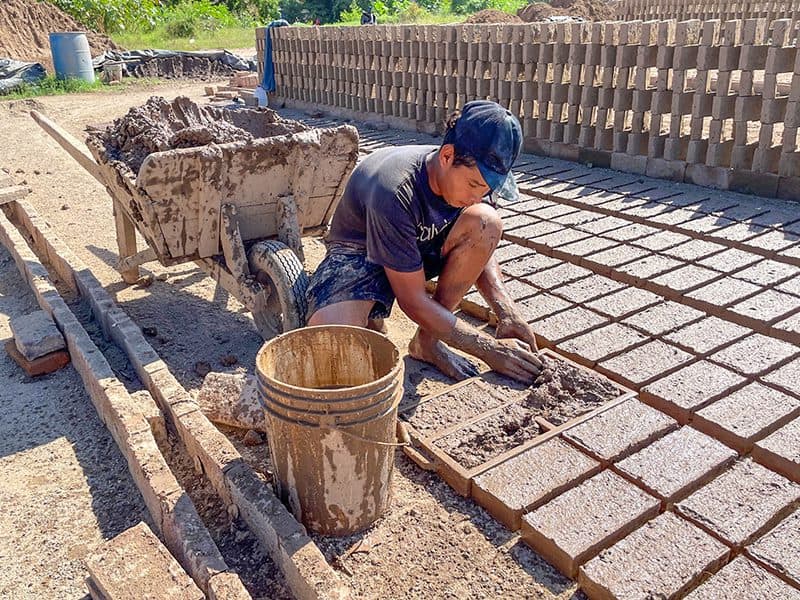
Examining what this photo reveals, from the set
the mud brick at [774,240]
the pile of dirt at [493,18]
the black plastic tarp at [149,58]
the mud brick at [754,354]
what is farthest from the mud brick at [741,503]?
the black plastic tarp at [149,58]

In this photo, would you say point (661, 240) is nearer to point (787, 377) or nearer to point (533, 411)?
point (787, 377)

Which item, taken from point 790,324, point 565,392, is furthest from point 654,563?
point 790,324

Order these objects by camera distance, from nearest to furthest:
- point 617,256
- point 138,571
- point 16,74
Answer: point 138,571 → point 617,256 → point 16,74

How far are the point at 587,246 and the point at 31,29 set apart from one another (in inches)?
855

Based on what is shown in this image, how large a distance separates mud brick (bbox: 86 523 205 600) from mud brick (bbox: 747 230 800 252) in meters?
4.21

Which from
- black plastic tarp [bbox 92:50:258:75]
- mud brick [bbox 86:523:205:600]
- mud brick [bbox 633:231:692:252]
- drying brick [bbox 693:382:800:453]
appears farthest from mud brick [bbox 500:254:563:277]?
black plastic tarp [bbox 92:50:258:75]

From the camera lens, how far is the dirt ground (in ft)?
7.30

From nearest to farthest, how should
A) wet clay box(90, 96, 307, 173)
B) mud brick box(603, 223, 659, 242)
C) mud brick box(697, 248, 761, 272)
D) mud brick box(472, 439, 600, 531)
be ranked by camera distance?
mud brick box(472, 439, 600, 531)
wet clay box(90, 96, 307, 173)
mud brick box(697, 248, 761, 272)
mud brick box(603, 223, 659, 242)

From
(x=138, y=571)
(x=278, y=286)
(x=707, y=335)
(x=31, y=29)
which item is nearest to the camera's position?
(x=138, y=571)

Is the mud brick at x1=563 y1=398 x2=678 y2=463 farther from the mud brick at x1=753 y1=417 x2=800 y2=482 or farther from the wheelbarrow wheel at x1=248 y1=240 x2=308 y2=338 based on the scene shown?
the wheelbarrow wheel at x1=248 y1=240 x2=308 y2=338

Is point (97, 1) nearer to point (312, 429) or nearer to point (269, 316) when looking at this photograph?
point (269, 316)

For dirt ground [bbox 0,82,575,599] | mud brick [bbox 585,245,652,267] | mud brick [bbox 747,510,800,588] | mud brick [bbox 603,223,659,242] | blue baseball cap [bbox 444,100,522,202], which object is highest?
blue baseball cap [bbox 444,100,522,202]

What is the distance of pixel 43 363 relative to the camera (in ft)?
11.7

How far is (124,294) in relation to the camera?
4.54 m
